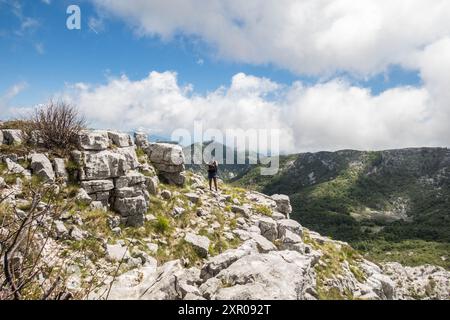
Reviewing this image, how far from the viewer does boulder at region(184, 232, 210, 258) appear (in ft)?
58.1

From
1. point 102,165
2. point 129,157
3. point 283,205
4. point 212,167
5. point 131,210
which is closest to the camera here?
point 131,210

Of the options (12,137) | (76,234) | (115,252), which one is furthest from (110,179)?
(12,137)

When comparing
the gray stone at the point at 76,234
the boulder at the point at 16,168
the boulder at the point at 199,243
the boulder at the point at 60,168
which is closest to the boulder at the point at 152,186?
the boulder at the point at 199,243

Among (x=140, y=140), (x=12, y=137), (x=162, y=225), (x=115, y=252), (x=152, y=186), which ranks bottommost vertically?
(x=115, y=252)

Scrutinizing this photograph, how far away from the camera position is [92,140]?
799 inches

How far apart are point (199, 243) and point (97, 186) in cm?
655

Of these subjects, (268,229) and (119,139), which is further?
(268,229)

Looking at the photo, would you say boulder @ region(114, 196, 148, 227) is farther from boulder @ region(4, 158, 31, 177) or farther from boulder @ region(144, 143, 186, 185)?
boulder @ region(144, 143, 186, 185)

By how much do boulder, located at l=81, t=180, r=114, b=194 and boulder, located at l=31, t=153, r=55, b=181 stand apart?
5.68 feet

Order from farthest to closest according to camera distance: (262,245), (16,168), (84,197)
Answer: (262,245)
(84,197)
(16,168)

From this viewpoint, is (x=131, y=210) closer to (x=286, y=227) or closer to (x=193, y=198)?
(x=193, y=198)

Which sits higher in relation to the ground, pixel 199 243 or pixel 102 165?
pixel 102 165

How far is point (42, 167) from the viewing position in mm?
17594
